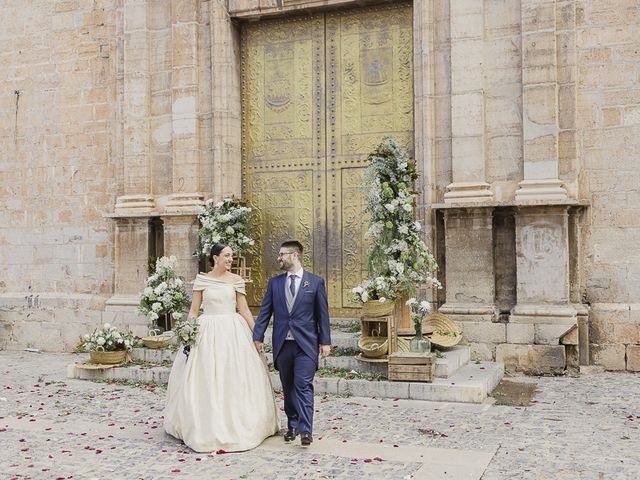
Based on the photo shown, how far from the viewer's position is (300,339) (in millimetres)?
5891

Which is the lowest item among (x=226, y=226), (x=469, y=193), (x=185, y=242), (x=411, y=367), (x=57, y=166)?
(x=411, y=367)

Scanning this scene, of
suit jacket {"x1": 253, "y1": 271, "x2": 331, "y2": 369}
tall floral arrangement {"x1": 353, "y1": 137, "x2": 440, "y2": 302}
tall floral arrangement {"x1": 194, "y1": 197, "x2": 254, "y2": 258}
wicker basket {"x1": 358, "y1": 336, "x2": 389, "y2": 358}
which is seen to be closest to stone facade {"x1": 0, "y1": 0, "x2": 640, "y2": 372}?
tall floral arrangement {"x1": 194, "y1": 197, "x2": 254, "y2": 258}

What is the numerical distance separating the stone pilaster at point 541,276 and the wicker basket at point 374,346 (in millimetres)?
1784

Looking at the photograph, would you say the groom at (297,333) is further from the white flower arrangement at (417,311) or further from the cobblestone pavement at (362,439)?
the white flower arrangement at (417,311)

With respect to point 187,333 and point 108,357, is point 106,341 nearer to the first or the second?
point 108,357

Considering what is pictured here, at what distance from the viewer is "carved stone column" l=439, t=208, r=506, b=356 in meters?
9.02

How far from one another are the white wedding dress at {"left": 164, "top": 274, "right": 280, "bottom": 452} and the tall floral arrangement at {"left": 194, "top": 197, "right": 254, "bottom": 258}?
3744 millimetres

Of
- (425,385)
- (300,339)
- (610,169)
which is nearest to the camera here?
(300,339)

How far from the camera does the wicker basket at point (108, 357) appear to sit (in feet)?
30.4

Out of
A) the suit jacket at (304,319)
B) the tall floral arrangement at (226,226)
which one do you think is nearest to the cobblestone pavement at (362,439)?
the suit jacket at (304,319)

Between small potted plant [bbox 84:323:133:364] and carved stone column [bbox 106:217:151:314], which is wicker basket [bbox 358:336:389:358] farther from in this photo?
carved stone column [bbox 106:217:151:314]

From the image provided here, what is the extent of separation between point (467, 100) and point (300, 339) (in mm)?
4864

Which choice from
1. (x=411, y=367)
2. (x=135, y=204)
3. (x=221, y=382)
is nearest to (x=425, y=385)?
(x=411, y=367)

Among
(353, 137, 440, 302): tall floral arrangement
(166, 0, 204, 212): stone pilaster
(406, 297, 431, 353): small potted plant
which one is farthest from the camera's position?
(166, 0, 204, 212): stone pilaster
